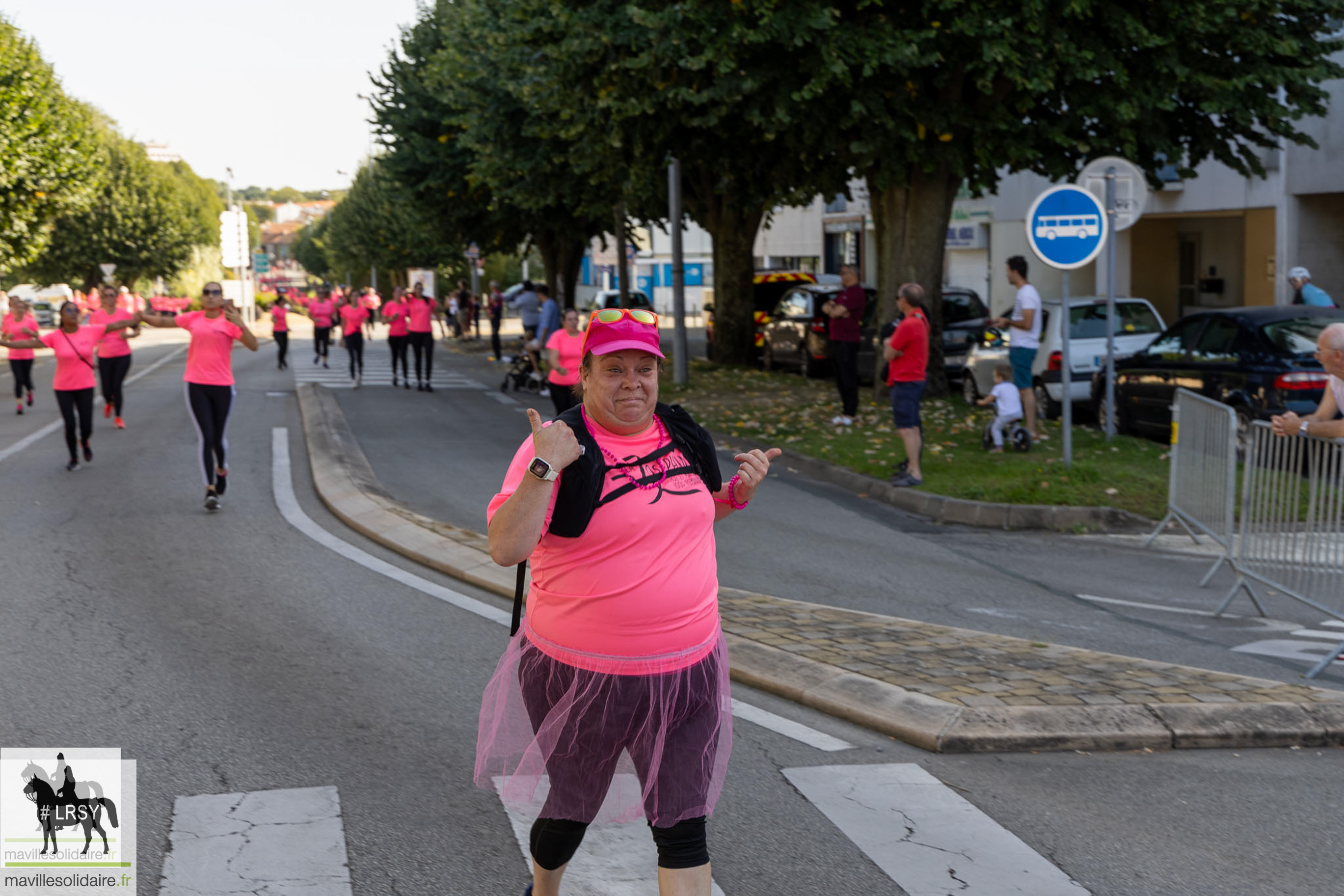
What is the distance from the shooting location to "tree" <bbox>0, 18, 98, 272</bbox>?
102 ft

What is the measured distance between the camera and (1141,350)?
1530 cm

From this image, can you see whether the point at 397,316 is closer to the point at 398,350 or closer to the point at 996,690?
the point at 398,350

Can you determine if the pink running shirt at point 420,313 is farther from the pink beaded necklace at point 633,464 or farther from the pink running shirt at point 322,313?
the pink beaded necklace at point 633,464

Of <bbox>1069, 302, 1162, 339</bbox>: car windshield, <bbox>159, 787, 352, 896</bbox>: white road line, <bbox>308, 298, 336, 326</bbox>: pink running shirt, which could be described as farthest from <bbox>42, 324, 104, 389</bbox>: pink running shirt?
<bbox>308, 298, 336, 326</bbox>: pink running shirt

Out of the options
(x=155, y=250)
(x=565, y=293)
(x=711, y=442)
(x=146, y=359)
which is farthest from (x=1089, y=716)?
(x=155, y=250)

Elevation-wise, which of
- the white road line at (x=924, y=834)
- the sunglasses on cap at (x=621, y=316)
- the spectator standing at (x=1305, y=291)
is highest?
the spectator standing at (x=1305, y=291)

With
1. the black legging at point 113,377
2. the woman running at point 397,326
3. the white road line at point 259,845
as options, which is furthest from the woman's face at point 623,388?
the woman running at point 397,326

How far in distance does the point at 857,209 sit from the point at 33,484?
39285 millimetres

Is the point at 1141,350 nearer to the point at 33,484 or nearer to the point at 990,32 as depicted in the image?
the point at 990,32

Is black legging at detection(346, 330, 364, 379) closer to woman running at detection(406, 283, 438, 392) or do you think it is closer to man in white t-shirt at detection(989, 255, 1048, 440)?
woman running at detection(406, 283, 438, 392)

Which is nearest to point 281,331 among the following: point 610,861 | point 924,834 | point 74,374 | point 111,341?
point 111,341

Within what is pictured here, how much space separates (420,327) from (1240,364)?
1439 cm

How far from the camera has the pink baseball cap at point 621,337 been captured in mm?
3428

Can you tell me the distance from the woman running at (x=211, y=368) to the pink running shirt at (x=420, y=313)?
1202 cm
